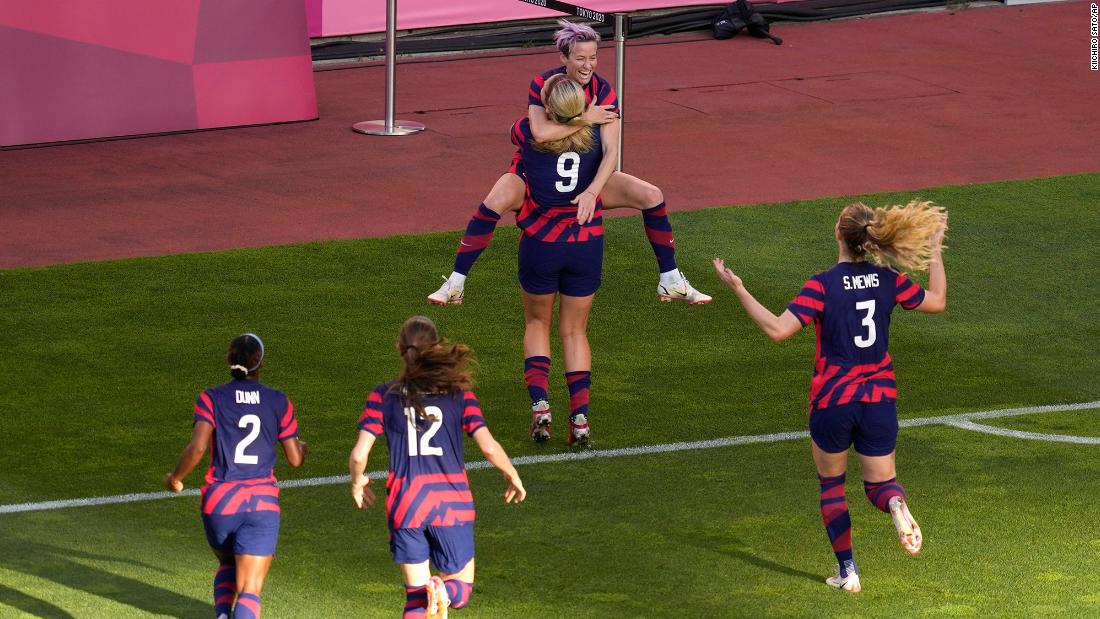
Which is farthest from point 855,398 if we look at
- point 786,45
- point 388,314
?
point 786,45

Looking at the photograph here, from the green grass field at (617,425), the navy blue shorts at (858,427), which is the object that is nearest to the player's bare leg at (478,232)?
the green grass field at (617,425)

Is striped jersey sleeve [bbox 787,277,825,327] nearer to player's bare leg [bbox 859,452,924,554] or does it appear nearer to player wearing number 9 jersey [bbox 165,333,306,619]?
player's bare leg [bbox 859,452,924,554]

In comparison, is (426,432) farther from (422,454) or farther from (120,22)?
(120,22)

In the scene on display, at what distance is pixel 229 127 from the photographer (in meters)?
18.0

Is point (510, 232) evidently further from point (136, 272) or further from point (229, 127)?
point (229, 127)

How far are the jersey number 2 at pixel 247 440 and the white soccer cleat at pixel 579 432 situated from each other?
318 centimetres

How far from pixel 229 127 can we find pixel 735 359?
26.1ft

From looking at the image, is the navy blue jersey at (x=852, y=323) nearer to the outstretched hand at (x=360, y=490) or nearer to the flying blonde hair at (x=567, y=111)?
the outstretched hand at (x=360, y=490)

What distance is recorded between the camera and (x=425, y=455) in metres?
7.07

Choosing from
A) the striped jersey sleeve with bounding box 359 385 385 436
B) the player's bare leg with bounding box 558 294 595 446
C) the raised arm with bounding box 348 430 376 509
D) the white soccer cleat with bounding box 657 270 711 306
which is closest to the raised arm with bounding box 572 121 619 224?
the player's bare leg with bounding box 558 294 595 446

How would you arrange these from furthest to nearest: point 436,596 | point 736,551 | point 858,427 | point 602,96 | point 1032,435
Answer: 1. point 1032,435
2. point 602,96
3. point 736,551
4. point 858,427
5. point 436,596

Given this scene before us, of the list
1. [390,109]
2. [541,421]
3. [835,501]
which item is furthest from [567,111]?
[390,109]

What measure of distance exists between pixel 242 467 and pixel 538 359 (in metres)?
3.15

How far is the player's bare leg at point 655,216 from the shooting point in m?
10.0
